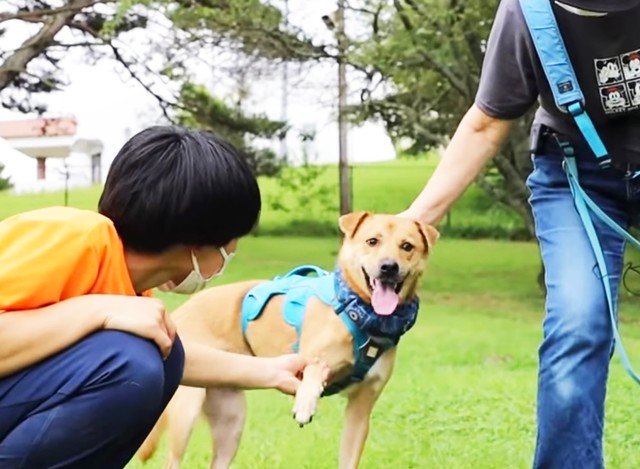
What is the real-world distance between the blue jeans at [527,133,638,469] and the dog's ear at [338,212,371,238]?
2.00 m

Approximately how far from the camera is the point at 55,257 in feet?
7.77

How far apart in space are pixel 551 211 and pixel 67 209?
1.38m

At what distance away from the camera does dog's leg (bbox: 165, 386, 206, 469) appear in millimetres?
4512

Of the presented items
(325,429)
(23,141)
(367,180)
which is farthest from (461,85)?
(367,180)

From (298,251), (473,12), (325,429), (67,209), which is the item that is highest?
(473,12)

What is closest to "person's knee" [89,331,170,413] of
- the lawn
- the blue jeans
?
the blue jeans

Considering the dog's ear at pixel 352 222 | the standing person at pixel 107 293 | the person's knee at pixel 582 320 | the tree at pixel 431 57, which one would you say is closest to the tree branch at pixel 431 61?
the tree at pixel 431 57

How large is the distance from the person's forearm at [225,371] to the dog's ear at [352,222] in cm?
214

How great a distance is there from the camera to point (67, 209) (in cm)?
252

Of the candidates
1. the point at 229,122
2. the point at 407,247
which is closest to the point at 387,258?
the point at 407,247

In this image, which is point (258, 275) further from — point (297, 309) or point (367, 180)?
point (297, 309)

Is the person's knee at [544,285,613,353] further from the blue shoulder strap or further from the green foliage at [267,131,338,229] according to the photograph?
the green foliage at [267,131,338,229]

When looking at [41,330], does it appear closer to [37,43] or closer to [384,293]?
[384,293]

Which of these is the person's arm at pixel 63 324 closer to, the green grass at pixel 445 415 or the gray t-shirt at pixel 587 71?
the gray t-shirt at pixel 587 71
